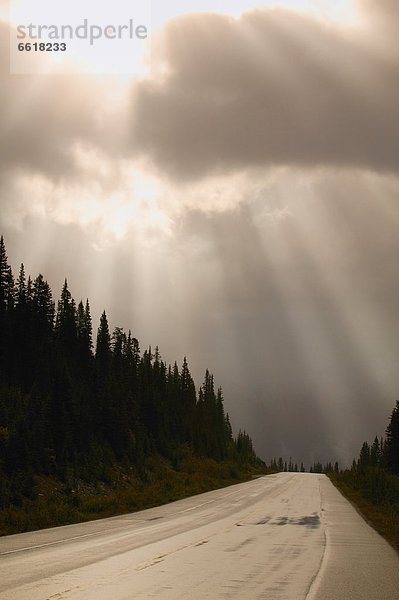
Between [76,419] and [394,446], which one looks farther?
[394,446]

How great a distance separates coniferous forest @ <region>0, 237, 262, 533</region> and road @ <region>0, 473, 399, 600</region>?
5169 mm

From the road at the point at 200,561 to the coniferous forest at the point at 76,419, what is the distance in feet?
17.0

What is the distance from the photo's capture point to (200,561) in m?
15.2

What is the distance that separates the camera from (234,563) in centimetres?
1495

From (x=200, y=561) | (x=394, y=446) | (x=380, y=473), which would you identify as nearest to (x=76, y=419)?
(x=380, y=473)

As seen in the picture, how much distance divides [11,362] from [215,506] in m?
41.7

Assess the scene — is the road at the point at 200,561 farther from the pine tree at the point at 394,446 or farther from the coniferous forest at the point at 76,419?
the pine tree at the point at 394,446

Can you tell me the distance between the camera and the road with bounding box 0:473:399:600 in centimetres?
1129

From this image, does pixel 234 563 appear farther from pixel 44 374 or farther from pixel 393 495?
pixel 44 374

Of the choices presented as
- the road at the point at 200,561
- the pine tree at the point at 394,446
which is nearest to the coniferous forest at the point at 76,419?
the road at the point at 200,561

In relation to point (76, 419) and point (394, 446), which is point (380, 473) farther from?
point (394, 446)

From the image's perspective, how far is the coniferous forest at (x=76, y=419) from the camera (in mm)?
37625

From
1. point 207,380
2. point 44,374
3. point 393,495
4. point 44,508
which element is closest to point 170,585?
point 44,508

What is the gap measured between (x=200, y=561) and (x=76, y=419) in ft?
133
